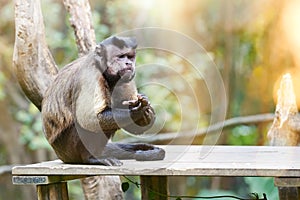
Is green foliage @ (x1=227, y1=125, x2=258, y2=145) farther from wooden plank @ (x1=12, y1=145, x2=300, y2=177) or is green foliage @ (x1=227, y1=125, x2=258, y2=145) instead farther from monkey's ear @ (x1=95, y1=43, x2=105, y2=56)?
monkey's ear @ (x1=95, y1=43, x2=105, y2=56)

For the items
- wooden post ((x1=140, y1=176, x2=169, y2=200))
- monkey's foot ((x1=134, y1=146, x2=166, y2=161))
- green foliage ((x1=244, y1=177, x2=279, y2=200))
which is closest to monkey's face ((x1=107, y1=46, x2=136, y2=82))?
monkey's foot ((x1=134, y1=146, x2=166, y2=161))

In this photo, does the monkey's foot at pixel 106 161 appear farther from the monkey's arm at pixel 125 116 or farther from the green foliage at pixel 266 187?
the green foliage at pixel 266 187

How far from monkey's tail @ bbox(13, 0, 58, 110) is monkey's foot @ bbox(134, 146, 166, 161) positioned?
893 millimetres

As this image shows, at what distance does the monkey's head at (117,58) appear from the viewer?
288 centimetres

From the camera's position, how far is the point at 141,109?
108 inches

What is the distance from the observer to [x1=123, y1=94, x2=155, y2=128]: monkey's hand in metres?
2.74

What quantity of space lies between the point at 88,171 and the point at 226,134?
3.97 metres

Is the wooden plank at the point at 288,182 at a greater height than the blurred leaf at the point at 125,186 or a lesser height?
lesser

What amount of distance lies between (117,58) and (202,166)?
68cm

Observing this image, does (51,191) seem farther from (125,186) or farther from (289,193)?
(289,193)

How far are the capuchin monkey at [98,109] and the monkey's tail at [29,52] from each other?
20.6 inches

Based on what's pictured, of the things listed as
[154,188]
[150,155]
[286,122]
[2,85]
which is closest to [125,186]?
[154,188]

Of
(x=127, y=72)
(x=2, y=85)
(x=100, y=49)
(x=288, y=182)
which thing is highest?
(x=2, y=85)

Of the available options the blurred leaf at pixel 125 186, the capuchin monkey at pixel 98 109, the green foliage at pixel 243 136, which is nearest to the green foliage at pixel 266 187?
the green foliage at pixel 243 136
